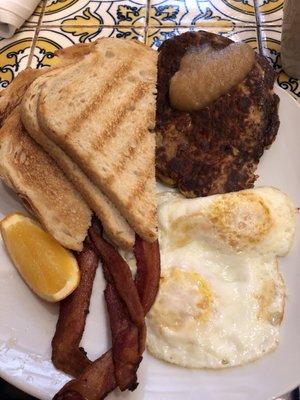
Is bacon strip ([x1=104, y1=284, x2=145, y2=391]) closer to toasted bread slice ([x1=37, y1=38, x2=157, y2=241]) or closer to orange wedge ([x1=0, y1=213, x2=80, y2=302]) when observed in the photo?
orange wedge ([x1=0, y1=213, x2=80, y2=302])

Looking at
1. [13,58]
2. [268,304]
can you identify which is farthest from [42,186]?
[13,58]

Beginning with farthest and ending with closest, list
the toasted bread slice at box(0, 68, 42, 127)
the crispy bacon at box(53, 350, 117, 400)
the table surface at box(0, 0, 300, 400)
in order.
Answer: the table surface at box(0, 0, 300, 400), the toasted bread slice at box(0, 68, 42, 127), the crispy bacon at box(53, 350, 117, 400)

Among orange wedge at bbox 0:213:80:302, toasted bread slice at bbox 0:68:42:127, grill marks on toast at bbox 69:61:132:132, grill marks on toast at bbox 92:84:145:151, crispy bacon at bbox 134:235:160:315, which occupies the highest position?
toasted bread slice at bbox 0:68:42:127

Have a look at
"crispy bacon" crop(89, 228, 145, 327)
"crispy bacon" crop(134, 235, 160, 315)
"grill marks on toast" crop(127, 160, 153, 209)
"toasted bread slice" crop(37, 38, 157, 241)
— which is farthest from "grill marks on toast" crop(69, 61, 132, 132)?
"crispy bacon" crop(134, 235, 160, 315)

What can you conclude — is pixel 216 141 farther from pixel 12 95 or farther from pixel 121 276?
pixel 12 95

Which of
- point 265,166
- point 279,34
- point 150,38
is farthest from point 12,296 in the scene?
point 279,34

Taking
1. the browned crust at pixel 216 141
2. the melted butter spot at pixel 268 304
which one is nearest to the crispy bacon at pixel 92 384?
the melted butter spot at pixel 268 304
